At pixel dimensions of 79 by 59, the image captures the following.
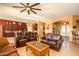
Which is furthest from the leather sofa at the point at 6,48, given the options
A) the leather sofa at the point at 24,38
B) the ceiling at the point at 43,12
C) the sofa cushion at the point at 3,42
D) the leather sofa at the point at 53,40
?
the leather sofa at the point at 53,40

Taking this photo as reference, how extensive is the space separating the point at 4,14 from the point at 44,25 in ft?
3.08

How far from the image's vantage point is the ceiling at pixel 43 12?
2102mm

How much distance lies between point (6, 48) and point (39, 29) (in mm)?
871

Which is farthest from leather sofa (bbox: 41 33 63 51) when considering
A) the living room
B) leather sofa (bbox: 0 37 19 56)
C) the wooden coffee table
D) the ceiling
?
Answer: leather sofa (bbox: 0 37 19 56)

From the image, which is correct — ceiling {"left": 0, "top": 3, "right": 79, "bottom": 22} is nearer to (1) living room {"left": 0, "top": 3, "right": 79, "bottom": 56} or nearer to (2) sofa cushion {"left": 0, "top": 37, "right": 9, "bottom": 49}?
(1) living room {"left": 0, "top": 3, "right": 79, "bottom": 56}

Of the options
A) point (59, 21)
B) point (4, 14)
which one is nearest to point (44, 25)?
point (59, 21)

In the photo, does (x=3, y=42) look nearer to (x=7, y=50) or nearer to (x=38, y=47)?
(x=7, y=50)

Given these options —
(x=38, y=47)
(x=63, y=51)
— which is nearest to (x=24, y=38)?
(x=38, y=47)

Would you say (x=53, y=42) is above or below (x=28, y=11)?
below

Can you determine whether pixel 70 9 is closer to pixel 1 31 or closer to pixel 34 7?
pixel 34 7

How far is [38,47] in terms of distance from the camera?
83.8 inches

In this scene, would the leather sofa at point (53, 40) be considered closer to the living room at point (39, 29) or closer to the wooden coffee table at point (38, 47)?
the living room at point (39, 29)

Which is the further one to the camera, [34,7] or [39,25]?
[39,25]

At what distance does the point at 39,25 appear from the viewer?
2.28 metres
